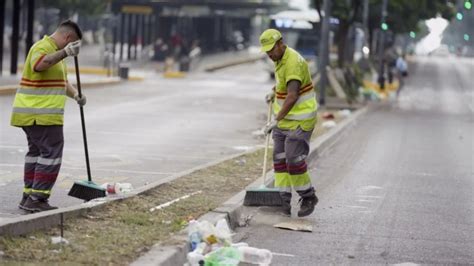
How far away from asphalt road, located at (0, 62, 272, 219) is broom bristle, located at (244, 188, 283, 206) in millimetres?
1713

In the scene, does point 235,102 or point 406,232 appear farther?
point 235,102

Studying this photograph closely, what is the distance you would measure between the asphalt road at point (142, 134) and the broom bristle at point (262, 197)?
171cm

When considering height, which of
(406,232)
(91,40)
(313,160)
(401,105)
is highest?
(406,232)

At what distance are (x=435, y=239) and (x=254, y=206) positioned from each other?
6.30 ft

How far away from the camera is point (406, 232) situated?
1054 centimetres

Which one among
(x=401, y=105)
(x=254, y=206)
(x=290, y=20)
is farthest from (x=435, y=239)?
(x=290, y=20)

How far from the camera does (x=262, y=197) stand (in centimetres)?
1117

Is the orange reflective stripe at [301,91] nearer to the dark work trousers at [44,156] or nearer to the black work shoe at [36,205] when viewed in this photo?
the dark work trousers at [44,156]

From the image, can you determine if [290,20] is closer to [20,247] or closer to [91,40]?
[91,40]

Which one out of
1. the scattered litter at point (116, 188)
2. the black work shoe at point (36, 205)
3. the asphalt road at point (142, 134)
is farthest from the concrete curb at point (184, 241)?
the asphalt road at point (142, 134)

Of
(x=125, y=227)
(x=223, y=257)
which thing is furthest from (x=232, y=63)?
(x=223, y=257)

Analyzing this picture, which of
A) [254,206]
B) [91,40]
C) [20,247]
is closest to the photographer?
[20,247]

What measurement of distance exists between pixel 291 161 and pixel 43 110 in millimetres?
2425

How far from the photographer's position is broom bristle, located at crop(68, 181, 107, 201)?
10648 mm
